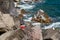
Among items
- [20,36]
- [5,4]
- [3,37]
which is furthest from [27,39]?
[5,4]

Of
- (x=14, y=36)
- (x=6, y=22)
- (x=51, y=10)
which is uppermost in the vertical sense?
(x=14, y=36)

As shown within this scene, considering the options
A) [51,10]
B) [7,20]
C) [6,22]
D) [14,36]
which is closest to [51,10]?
[51,10]

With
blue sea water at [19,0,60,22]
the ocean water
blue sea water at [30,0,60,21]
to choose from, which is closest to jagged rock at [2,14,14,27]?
blue sea water at [19,0,60,22]

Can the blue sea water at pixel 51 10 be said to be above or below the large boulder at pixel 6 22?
below

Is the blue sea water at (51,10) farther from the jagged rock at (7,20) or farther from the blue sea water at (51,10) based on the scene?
the jagged rock at (7,20)

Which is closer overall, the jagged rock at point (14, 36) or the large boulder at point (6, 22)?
the jagged rock at point (14, 36)

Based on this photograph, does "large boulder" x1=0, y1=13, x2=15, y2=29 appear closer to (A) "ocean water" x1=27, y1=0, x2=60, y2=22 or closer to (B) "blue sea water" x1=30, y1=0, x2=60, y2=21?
(A) "ocean water" x1=27, y1=0, x2=60, y2=22

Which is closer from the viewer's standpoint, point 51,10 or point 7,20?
point 7,20

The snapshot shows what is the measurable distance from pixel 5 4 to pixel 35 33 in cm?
1858

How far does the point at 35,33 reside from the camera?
9961mm

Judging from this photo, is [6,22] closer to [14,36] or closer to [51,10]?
[14,36]

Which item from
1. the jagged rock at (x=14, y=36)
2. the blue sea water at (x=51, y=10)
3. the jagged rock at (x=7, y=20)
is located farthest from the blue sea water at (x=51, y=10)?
the jagged rock at (x=14, y=36)

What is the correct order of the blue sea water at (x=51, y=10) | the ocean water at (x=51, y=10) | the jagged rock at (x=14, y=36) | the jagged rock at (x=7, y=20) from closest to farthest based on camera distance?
the jagged rock at (x=14, y=36), the jagged rock at (x=7, y=20), the ocean water at (x=51, y=10), the blue sea water at (x=51, y=10)

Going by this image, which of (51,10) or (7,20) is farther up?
(7,20)
